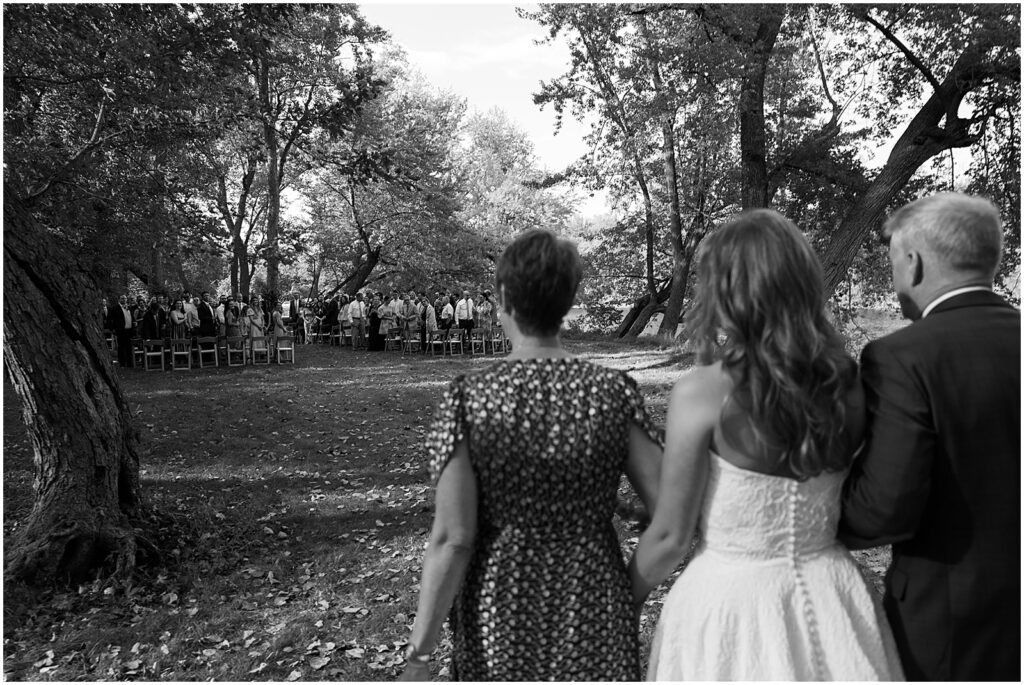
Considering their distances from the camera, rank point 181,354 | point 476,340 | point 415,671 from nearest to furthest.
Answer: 1. point 415,671
2. point 181,354
3. point 476,340

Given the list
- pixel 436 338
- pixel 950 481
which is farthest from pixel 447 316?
pixel 950 481

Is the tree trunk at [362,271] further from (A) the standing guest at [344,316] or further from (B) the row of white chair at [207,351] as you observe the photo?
(B) the row of white chair at [207,351]

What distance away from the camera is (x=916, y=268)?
2336 mm

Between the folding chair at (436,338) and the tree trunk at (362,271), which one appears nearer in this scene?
the folding chair at (436,338)

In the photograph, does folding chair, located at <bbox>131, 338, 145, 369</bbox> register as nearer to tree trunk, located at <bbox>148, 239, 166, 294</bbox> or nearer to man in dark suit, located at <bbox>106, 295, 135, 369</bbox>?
man in dark suit, located at <bbox>106, 295, 135, 369</bbox>

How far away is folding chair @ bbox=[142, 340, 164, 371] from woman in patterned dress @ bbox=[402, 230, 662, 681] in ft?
64.7

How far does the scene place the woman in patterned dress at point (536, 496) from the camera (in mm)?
2287

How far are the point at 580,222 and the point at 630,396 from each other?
56.4 metres

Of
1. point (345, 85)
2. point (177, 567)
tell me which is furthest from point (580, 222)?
point (177, 567)

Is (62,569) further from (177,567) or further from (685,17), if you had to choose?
(685,17)

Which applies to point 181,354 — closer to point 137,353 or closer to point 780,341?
point 137,353

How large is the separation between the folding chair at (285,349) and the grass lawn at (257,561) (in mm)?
8920

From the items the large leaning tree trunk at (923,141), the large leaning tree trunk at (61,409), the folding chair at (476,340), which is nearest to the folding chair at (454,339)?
the folding chair at (476,340)

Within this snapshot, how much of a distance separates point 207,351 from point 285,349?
2974mm
